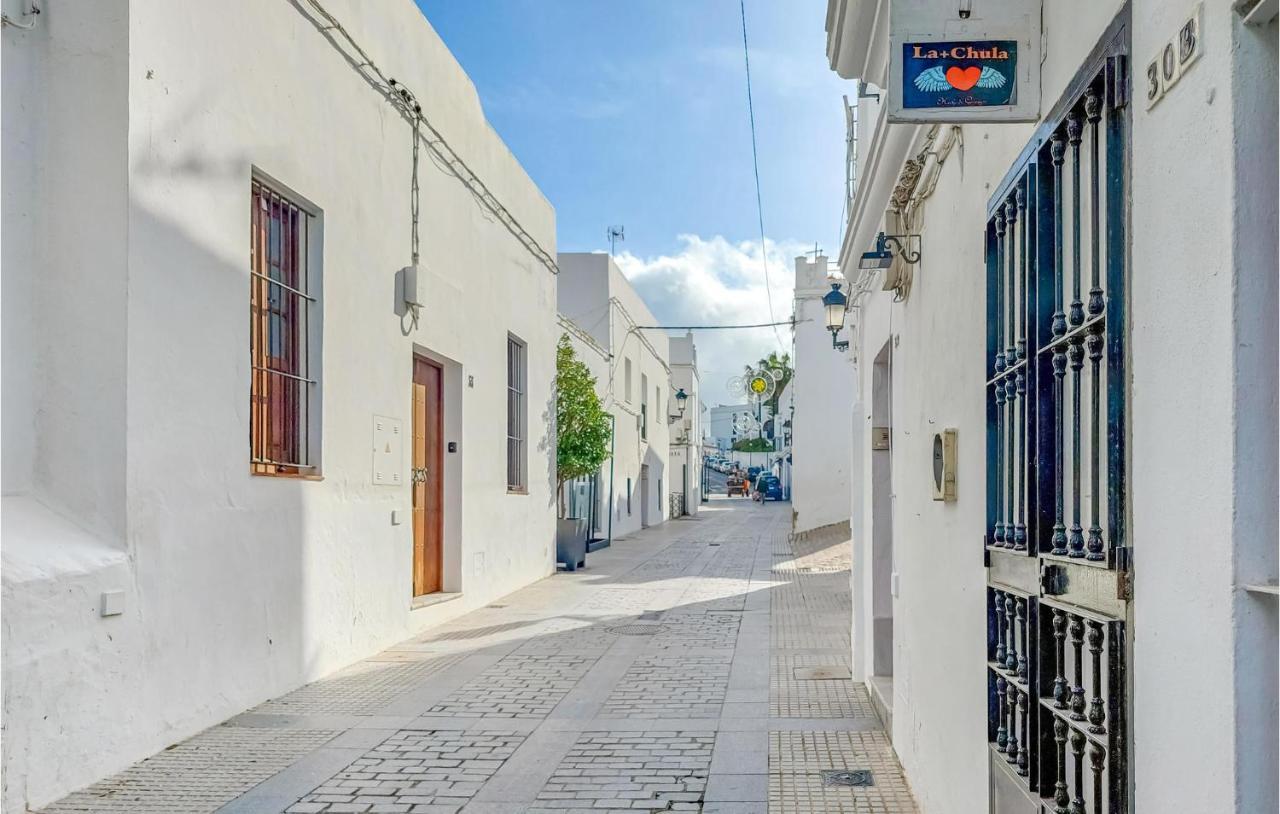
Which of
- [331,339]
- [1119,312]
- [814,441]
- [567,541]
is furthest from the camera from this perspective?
[814,441]

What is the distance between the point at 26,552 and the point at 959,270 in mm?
4070

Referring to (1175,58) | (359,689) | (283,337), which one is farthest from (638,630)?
(1175,58)

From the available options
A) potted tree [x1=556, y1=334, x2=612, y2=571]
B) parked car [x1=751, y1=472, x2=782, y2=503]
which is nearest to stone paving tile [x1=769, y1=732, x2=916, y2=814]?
potted tree [x1=556, y1=334, x2=612, y2=571]

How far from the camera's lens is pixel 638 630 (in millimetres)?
9883

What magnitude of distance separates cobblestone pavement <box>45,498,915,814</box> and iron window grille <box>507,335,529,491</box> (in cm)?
334

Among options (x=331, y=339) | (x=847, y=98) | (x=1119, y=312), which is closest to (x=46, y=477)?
(x=331, y=339)

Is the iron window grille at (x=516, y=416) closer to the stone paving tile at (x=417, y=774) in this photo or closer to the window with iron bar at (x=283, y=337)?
the window with iron bar at (x=283, y=337)

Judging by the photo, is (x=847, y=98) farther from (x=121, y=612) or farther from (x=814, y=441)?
(x=814, y=441)

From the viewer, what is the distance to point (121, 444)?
5.15m

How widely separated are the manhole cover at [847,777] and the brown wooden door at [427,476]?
5.72 meters

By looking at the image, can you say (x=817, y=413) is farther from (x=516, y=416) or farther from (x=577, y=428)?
(x=516, y=416)

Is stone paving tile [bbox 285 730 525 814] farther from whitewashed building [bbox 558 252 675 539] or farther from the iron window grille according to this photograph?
whitewashed building [bbox 558 252 675 539]

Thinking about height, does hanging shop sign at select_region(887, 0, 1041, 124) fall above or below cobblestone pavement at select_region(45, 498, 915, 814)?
above

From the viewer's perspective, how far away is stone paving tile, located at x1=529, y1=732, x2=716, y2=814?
4.73 m
